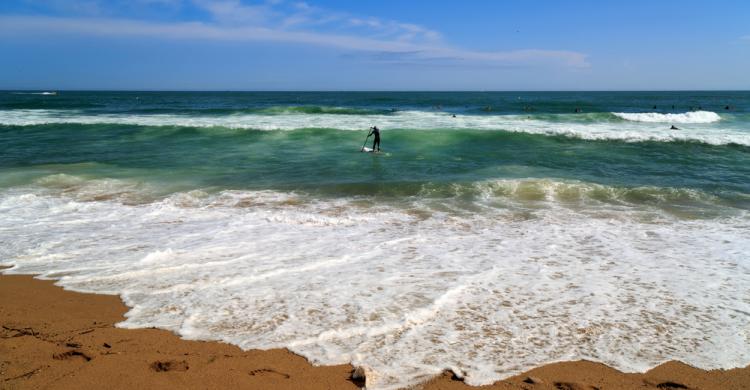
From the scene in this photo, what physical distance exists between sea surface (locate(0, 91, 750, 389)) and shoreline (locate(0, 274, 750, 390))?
0.16 metres

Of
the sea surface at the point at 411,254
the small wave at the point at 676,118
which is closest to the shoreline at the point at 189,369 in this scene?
the sea surface at the point at 411,254

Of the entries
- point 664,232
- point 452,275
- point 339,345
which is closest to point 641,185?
point 664,232

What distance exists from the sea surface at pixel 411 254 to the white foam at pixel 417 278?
0.03 metres

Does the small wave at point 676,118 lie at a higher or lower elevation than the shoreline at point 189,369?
higher

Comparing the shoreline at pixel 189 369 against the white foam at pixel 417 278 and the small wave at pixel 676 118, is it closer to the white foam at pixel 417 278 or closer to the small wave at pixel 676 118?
the white foam at pixel 417 278

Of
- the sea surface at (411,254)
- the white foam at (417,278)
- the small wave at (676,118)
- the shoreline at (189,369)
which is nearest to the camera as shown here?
the shoreline at (189,369)

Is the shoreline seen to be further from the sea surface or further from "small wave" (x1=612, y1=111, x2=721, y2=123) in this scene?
"small wave" (x1=612, y1=111, x2=721, y2=123)

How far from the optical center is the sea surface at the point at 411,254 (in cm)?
448

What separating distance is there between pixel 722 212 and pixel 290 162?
11.6 meters

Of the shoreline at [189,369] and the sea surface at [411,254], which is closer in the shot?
the shoreline at [189,369]

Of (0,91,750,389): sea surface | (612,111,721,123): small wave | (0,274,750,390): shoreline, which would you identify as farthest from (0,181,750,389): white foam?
(612,111,721,123): small wave

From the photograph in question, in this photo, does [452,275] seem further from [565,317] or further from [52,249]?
[52,249]

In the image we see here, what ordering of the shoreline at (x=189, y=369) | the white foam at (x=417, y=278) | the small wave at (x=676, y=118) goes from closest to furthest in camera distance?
the shoreline at (x=189, y=369) → the white foam at (x=417, y=278) → the small wave at (x=676, y=118)

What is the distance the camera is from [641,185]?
1247cm
